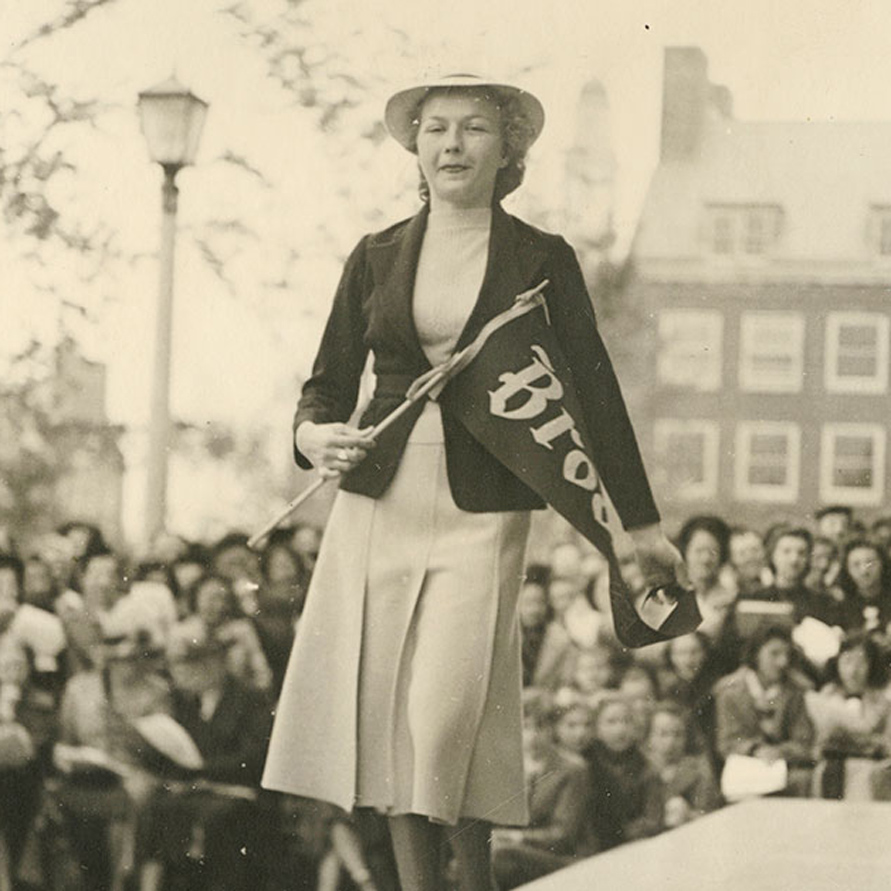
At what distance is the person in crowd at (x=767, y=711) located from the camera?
4.72 m

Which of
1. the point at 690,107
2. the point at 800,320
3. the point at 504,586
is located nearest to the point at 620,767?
the point at 504,586

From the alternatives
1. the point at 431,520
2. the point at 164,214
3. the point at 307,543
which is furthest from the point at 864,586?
the point at 164,214

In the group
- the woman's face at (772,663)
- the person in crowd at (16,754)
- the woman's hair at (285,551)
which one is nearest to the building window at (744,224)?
the woman's face at (772,663)

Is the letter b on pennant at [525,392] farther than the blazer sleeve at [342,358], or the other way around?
the blazer sleeve at [342,358]

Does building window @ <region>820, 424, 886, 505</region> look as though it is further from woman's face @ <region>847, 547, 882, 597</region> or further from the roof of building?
the roof of building

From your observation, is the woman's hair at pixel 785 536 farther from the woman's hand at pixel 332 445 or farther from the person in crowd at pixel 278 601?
the person in crowd at pixel 278 601

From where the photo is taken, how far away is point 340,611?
4.77 m

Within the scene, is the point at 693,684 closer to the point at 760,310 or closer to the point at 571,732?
the point at 571,732

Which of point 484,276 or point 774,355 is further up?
point 484,276

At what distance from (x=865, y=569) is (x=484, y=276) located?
1280 millimetres

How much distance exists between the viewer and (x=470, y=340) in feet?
15.4

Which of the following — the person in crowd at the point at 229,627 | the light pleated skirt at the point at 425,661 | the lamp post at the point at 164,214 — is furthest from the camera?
the lamp post at the point at 164,214

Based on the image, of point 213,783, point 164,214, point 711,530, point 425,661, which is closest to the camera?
point 425,661

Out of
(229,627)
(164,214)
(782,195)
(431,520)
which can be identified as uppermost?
(782,195)
